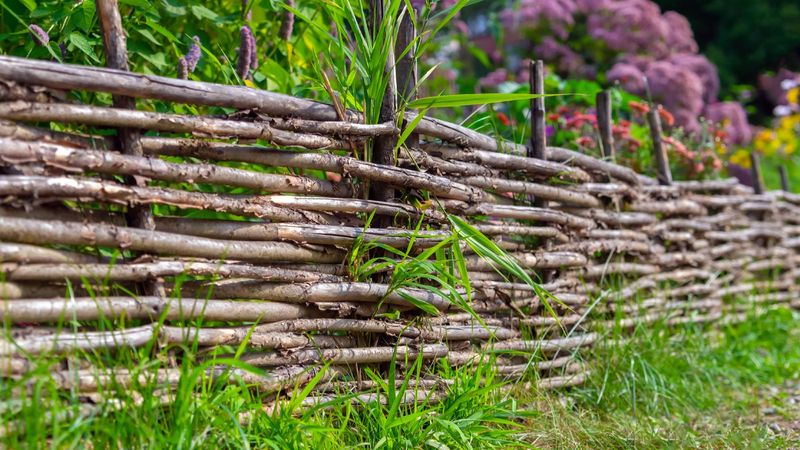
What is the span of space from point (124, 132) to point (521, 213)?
1.45 meters

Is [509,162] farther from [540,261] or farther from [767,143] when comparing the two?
[767,143]

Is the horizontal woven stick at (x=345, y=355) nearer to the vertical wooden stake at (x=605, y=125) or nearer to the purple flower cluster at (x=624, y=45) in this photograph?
the vertical wooden stake at (x=605, y=125)

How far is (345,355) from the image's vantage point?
7.37ft

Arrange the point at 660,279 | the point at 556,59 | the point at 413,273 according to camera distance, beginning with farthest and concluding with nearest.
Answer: the point at 556,59 < the point at 660,279 < the point at 413,273

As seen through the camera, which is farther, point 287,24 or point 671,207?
point 671,207

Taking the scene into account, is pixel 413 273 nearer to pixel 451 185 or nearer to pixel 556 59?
pixel 451 185

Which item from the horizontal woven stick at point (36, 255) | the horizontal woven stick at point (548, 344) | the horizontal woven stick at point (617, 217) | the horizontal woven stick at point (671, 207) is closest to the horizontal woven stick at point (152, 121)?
the horizontal woven stick at point (36, 255)

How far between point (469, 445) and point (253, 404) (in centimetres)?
59

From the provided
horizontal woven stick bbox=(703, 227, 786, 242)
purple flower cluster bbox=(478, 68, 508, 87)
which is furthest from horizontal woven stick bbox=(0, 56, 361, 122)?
purple flower cluster bbox=(478, 68, 508, 87)

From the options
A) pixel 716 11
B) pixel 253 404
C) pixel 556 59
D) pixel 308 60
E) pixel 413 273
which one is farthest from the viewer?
pixel 716 11

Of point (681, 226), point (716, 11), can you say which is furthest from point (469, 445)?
point (716, 11)

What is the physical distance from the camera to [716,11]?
32.5 feet

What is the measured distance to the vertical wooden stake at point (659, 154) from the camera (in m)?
3.92

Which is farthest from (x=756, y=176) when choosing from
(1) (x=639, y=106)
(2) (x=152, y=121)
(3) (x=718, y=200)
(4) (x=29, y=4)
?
(4) (x=29, y=4)
